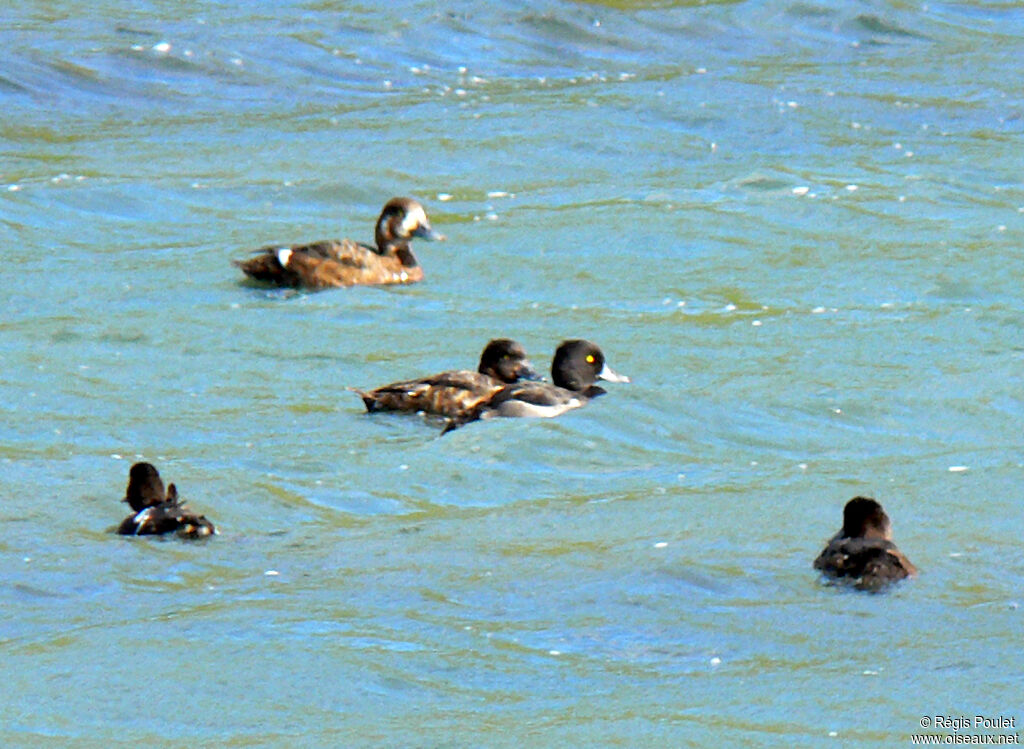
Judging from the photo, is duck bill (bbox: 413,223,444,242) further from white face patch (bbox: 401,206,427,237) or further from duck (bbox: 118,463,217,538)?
duck (bbox: 118,463,217,538)

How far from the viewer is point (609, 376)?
45.1ft

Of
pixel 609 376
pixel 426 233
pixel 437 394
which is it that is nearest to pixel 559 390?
pixel 609 376

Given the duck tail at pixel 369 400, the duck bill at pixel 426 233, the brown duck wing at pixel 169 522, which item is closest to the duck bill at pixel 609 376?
the duck tail at pixel 369 400

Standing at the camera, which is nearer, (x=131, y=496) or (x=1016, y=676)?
(x=1016, y=676)

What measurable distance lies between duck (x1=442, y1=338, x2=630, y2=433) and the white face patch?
4025 mm

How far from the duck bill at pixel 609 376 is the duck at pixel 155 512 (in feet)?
12.5

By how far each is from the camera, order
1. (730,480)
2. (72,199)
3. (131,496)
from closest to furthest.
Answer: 1. (131,496)
2. (730,480)
3. (72,199)

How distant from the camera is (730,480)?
11570mm

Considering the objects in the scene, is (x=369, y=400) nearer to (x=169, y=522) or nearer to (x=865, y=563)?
(x=169, y=522)

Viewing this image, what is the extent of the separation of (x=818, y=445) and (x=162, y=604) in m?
4.54

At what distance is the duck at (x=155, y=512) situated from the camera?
1007 cm

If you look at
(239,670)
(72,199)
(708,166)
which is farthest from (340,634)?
(708,166)

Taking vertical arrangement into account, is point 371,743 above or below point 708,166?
below

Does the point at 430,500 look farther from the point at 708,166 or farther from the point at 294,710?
the point at 708,166
